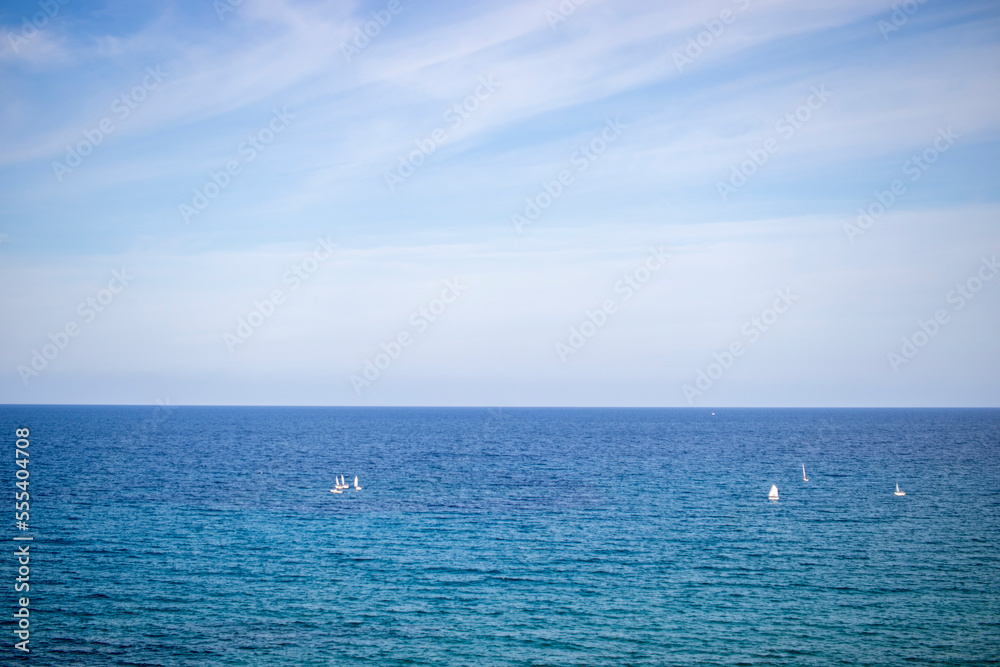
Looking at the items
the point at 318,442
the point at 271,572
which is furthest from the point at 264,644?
the point at 318,442

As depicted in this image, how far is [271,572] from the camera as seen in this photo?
40.6m

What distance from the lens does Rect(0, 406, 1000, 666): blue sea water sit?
100ft

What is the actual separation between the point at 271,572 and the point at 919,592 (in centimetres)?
3616

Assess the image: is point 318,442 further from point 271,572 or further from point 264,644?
point 264,644

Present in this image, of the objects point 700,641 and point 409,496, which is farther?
point 409,496

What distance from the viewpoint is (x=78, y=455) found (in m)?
100

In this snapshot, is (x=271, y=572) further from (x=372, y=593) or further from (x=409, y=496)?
(x=409, y=496)

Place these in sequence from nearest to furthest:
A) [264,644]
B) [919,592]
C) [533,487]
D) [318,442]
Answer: [264,644] < [919,592] < [533,487] < [318,442]

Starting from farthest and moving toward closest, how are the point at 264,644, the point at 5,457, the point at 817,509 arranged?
the point at 5,457 → the point at 817,509 → the point at 264,644

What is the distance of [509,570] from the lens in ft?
137

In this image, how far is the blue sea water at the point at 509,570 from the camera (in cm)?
3053

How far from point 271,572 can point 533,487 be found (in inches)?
1505

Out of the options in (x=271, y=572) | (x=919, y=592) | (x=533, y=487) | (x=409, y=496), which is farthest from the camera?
(x=533, y=487)

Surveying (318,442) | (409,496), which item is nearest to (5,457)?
(318,442)
